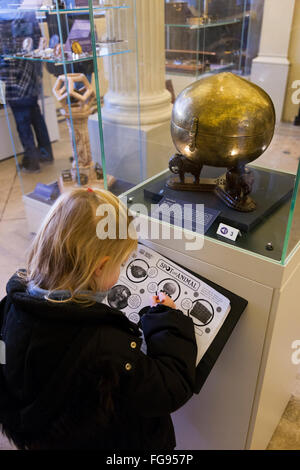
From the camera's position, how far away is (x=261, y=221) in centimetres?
129

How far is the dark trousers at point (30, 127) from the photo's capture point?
3.82 meters

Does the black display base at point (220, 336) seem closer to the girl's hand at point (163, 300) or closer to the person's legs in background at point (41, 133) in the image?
the girl's hand at point (163, 300)

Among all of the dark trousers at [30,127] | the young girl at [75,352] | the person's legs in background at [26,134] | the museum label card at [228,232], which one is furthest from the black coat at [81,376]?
the dark trousers at [30,127]

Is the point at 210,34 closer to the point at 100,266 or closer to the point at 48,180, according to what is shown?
the point at 48,180

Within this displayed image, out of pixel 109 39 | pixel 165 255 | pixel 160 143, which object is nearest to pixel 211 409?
pixel 165 255

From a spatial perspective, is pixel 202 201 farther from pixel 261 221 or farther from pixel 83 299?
pixel 83 299

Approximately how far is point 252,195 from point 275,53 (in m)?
0.96

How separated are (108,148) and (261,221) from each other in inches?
61.8

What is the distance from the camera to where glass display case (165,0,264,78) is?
2.51m

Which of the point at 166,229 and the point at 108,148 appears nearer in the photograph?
the point at 166,229

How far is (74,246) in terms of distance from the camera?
854mm

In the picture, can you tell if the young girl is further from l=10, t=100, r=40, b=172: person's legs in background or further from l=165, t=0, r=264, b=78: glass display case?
l=10, t=100, r=40, b=172: person's legs in background

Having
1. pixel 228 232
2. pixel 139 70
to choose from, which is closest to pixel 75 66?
pixel 139 70
